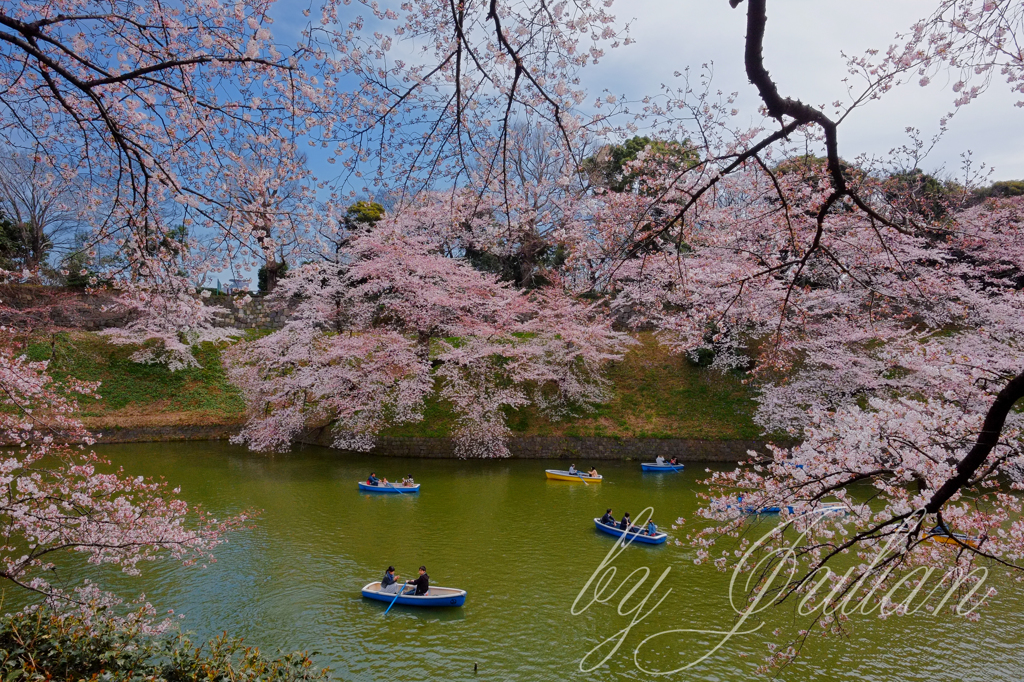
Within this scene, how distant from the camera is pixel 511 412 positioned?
20.2 meters

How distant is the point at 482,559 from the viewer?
9836 millimetres

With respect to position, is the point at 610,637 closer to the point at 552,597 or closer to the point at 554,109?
the point at 552,597

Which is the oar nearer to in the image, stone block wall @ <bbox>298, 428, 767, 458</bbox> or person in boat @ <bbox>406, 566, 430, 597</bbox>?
person in boat @ <bbox>406, 566, 430, 597</bbox>

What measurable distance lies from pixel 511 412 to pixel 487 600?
12.0m

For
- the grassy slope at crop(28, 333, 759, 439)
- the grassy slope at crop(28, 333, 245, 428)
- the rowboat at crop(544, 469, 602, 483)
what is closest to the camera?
the rowboat at crop(544, 469, 602, 483)

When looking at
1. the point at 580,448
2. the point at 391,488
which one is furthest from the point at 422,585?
the point at 580,448

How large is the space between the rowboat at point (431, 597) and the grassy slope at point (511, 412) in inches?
421

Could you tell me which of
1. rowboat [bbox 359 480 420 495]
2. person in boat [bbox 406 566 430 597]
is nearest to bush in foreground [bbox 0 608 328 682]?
person in boat [bbox 406 566 430 597]

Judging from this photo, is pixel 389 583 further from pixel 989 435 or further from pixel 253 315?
pixel 253 315

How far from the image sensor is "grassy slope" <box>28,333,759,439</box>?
1917 centimetres

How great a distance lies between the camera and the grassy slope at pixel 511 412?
19172mm

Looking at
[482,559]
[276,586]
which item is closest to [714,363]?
[482,559]

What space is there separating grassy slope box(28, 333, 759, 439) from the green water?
5.64m

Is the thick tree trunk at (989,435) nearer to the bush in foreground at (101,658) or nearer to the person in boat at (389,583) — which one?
the bush in foreground at (101,658)
